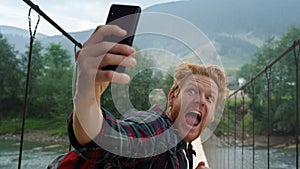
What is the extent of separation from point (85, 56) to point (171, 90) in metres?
0.35

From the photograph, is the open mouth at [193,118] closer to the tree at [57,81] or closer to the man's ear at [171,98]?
the man's ear at [171,98]

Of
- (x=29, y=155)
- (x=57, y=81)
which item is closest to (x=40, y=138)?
(x=29, y=155)

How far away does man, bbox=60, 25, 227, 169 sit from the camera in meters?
0.27

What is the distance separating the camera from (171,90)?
61 centimetres

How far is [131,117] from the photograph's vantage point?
18.6 inches

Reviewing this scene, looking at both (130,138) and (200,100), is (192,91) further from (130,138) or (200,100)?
(130,138)

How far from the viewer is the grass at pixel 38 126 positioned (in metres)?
13.5

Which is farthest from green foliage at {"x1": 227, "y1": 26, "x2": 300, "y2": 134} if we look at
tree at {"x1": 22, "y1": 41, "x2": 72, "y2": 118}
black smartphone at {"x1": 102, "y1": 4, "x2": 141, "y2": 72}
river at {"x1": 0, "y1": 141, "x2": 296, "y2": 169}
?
black smartphone at {"x1": 102, "y1": 4, "x2": 141, "y2": 72}

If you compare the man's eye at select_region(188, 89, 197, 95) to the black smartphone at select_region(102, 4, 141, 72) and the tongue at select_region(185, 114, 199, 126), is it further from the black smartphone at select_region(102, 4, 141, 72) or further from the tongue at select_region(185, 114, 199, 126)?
the black smartphone at select_region(102, 4, 141, 72)

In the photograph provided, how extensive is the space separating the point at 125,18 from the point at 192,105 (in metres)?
0.30

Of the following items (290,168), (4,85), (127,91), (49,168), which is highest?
(127,91)

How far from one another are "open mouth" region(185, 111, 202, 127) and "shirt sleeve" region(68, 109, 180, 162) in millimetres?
43

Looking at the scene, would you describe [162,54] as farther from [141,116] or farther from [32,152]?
[32,152]

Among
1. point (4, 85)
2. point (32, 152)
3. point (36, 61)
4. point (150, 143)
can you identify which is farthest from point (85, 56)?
point (36, 61)
